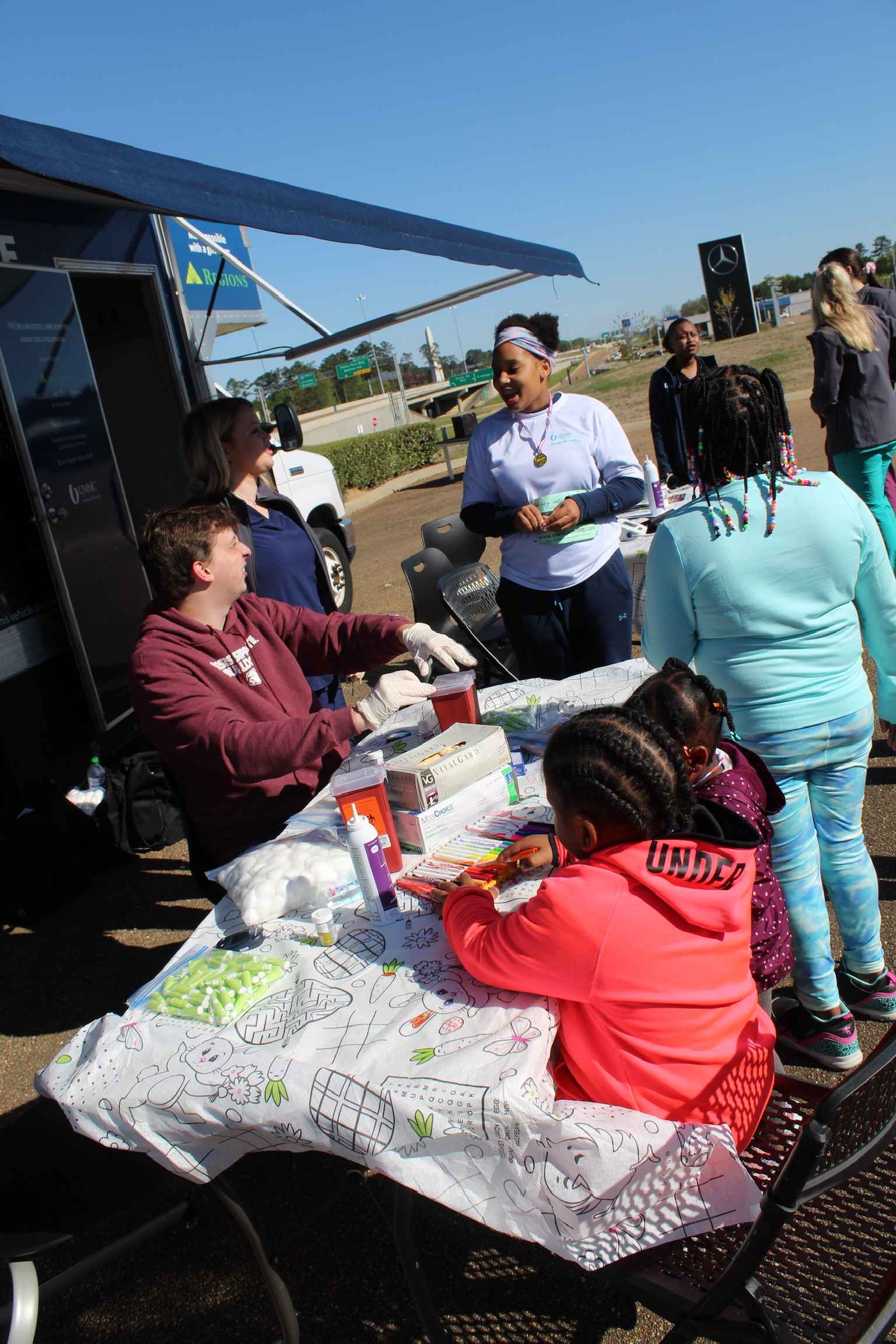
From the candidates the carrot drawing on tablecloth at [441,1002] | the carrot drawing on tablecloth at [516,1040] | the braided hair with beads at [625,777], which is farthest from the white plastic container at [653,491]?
the carrot drawing on tablecloth at [516,1040]

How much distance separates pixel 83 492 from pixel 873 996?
4707mm

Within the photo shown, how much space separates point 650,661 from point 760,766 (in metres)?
0.50

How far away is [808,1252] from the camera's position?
1.46 m

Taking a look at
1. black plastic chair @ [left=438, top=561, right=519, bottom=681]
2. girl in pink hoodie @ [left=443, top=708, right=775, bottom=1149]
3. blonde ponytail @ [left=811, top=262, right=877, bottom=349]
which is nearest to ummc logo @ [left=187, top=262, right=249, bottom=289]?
black plastic chair @ [left=438, top=561, right=519, bottom=681]

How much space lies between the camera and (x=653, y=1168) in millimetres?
1313

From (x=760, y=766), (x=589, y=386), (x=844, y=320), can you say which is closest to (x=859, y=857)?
(x=760, y=766)

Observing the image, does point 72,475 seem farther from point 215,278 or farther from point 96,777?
point 215,278

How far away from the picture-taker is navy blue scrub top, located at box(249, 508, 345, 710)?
353 cm

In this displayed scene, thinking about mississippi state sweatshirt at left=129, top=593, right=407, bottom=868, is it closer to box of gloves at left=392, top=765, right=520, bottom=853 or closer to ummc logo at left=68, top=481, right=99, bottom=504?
box of gloves at left=392, top=765, right=520, bottom=853

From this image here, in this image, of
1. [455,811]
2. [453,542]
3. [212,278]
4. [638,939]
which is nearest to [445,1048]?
[638,939]

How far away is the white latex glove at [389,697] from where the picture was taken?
92.4 inches

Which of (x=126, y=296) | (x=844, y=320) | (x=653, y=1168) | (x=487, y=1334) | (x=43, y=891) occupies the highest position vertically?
(x=126, y=296)

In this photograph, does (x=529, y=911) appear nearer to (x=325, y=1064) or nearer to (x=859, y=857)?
(x=325, y=1064)

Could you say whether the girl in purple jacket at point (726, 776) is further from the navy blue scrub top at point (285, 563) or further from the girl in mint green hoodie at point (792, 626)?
the navy blue scrub top at point (285, 563)
